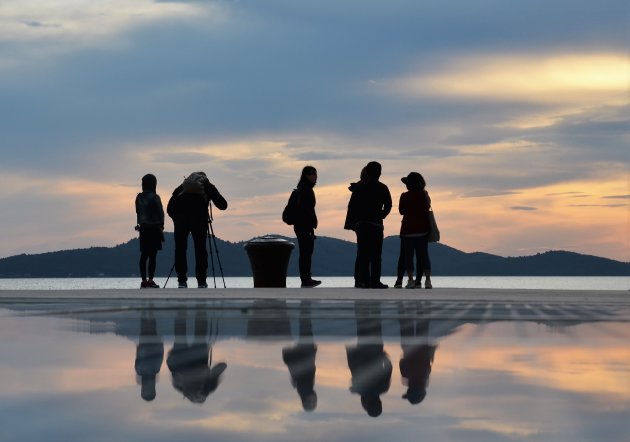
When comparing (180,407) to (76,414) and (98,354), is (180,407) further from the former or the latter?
(98,354)

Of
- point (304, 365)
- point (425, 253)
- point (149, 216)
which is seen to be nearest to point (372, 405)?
point (304, 365)

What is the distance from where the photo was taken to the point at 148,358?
25.6 feet

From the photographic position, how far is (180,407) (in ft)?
17.6

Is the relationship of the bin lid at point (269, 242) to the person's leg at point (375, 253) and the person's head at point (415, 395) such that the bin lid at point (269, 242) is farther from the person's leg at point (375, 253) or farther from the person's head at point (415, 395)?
the person's head at point (415, 395)

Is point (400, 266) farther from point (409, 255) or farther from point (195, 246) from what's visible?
point (195, 246)

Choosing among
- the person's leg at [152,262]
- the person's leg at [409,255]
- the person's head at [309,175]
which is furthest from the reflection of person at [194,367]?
the person's leg at [152,262]

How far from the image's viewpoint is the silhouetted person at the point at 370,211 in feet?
69.1

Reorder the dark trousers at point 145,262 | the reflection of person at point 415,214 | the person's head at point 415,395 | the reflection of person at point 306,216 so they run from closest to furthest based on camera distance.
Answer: the person's head at point 415,395 < the reflection of person at point 415,214 < the reflection of person at point 306,216 < the dark trousers at point 145,262


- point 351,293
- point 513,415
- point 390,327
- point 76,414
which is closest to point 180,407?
point 76,414

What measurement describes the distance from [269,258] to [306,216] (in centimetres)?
196

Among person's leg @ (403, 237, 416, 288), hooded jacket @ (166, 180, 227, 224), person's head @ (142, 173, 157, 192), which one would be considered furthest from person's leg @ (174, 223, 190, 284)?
person's leg @ (403, 237, 416, 288)

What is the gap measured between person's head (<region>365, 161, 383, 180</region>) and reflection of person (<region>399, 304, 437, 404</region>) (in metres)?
8.48

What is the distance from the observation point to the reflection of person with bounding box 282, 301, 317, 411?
19.1 feet

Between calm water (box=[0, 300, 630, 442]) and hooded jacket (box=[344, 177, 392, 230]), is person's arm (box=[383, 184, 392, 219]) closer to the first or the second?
hooded jacket (box=[344, 177, 392, 230])
